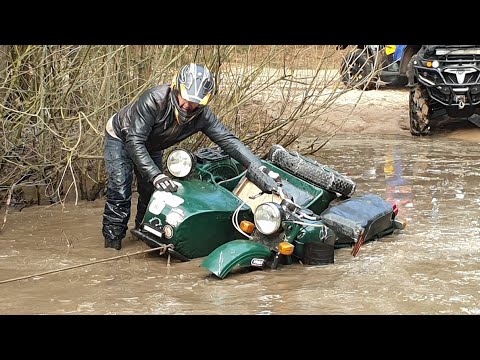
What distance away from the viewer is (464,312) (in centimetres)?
527

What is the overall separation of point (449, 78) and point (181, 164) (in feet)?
27.6

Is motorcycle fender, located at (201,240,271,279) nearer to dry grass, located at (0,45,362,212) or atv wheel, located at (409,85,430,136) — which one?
dry grass, located at (0,45,362,212)

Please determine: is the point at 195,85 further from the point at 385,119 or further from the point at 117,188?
the point at 385,119

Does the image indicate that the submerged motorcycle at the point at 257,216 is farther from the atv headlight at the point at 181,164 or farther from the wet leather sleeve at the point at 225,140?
the wet leather sleeve at the point at 225,140

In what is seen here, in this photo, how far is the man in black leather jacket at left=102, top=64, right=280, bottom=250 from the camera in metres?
6.41

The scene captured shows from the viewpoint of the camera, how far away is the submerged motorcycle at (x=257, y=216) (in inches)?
244

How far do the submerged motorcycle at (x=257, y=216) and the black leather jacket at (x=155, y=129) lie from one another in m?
0.21

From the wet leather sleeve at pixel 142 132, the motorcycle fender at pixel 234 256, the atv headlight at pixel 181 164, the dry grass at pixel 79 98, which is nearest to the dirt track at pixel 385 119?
the dry grass at pixel 79 98

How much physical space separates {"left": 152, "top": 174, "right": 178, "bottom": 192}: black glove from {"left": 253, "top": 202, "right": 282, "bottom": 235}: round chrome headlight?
2.31ft

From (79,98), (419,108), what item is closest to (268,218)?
(79,98)

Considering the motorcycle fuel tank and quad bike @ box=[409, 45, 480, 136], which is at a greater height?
quad bike @ box=[409, 45, 480, 136]

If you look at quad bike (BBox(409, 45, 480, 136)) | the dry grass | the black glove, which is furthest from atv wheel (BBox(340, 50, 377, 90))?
the black glove

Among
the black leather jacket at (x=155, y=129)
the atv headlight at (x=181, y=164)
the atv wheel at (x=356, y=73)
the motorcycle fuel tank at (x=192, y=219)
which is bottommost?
the motorcycle fuel tank at (x=192, y=219)
